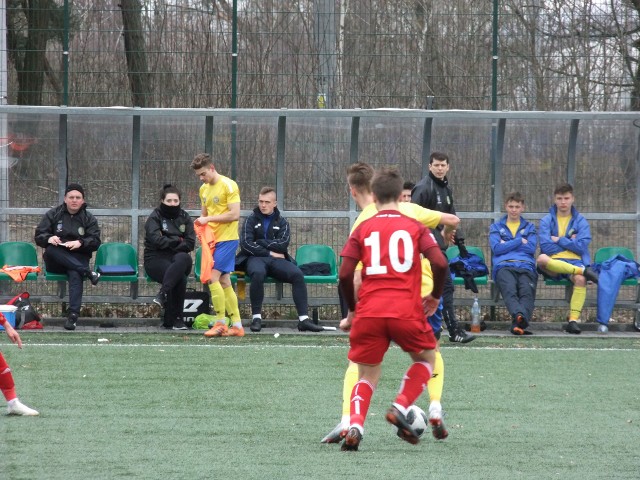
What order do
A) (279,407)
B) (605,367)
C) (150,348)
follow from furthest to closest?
(150,348) < (605,367) < (279,407)

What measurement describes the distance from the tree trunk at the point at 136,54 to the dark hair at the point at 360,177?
23.2 ft

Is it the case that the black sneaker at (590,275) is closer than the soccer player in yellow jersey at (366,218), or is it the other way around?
the soccer player in yellow jersey at (366,218)

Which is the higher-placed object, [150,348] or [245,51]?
[245,51]

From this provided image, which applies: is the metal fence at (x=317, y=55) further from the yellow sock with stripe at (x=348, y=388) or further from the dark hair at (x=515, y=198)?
the yellow sock with stripe at (x=348, y=388)

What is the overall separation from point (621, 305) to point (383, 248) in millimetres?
7920

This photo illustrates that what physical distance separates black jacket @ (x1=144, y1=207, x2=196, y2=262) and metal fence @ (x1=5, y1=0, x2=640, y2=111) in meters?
1.60

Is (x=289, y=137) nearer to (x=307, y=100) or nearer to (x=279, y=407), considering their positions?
(x=307, y=100)

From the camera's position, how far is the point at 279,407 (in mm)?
7508

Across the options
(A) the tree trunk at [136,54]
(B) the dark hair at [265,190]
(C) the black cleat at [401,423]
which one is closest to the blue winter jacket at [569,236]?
(B) the dark hair at [265,190]

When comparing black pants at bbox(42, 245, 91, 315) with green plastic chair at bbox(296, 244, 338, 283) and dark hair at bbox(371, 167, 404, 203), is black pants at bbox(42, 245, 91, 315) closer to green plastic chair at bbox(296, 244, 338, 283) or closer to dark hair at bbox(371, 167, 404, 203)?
green plastic chair at bbox(296, 244, 338, 283)

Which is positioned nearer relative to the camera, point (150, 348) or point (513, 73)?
point (150, 348)

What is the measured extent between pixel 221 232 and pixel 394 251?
6.23m

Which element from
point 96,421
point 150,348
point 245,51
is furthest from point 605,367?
point 245,51

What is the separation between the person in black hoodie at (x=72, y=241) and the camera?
11.9 meters
